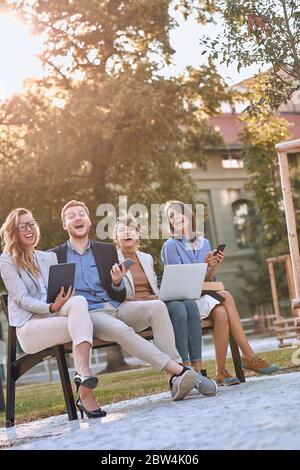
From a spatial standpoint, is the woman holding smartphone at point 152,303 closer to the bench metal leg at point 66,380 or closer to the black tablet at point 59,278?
the black tablet at point 59,278

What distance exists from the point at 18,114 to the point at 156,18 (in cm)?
402

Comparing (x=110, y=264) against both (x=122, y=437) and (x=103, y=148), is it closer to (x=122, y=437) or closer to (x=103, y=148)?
(x=122, y=437)

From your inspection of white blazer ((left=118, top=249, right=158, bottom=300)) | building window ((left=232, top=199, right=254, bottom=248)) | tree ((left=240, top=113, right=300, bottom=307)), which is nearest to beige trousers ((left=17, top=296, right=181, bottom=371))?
white blazer ((left=118, top=249, right=158, bottom=300))

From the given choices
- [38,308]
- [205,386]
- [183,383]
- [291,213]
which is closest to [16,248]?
[38,308]

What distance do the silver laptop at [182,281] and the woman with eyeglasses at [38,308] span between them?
0.86 meters

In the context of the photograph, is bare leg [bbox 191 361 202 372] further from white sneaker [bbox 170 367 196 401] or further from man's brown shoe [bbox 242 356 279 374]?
white sneaker [bbox 170 367 196 401]

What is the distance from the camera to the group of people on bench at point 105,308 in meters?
6.12

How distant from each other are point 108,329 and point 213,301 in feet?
4.18

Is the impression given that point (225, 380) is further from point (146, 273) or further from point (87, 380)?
point (87, 380)

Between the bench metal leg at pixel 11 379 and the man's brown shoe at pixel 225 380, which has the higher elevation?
the bench metal leg at pixel 11 379

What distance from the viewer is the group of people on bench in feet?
20.1

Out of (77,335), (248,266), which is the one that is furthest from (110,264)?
(248,266)

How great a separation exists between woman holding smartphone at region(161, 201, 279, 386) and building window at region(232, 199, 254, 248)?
3407cm

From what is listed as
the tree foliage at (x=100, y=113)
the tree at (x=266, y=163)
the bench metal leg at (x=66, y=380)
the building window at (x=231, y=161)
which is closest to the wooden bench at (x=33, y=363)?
the bench metal leg at (x=66, y=380)
